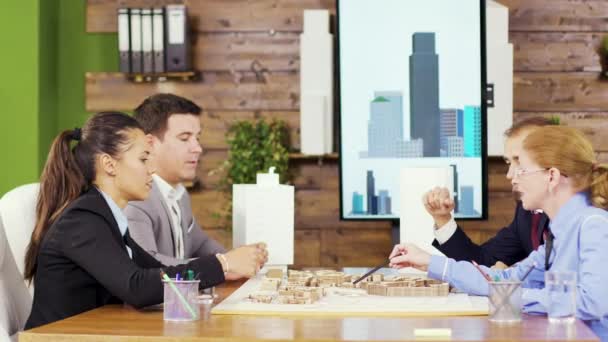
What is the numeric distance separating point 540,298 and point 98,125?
1201 millimetres

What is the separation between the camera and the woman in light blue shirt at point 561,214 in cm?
205

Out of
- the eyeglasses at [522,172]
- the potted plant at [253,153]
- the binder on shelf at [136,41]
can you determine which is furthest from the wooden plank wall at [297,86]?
the eyeglasses at [522,172]

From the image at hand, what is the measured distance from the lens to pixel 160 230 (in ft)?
10.3

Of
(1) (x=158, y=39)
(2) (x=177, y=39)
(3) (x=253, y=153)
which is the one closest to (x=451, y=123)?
(3) (x=253, y=153)

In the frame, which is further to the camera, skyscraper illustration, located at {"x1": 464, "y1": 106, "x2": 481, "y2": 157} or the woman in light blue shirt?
skyscraper illustration, located at {"x1": 464, "y1": 106, "x2": 481, "y2": 157}

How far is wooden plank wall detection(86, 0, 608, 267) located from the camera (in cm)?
514

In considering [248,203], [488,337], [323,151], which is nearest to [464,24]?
[323,151]

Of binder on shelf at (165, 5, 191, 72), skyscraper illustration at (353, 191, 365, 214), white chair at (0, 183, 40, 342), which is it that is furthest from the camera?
binder on shelf at (165, 5, 191, 72)

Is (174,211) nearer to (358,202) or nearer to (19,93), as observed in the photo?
(358,202)

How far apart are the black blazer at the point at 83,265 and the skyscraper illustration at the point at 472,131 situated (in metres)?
2.79

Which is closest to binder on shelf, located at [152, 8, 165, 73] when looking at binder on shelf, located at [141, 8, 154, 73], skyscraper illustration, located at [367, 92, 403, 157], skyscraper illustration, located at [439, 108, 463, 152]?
binder on shelf, located at [141, 8, 154, 73]

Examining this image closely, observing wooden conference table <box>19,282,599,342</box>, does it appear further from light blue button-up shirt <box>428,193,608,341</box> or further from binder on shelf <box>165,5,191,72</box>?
binder on shelf <box>165,5,191,72</box>

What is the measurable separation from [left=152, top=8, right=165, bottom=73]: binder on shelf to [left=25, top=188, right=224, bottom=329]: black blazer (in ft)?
9.36

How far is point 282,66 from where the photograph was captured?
526 centimetres
